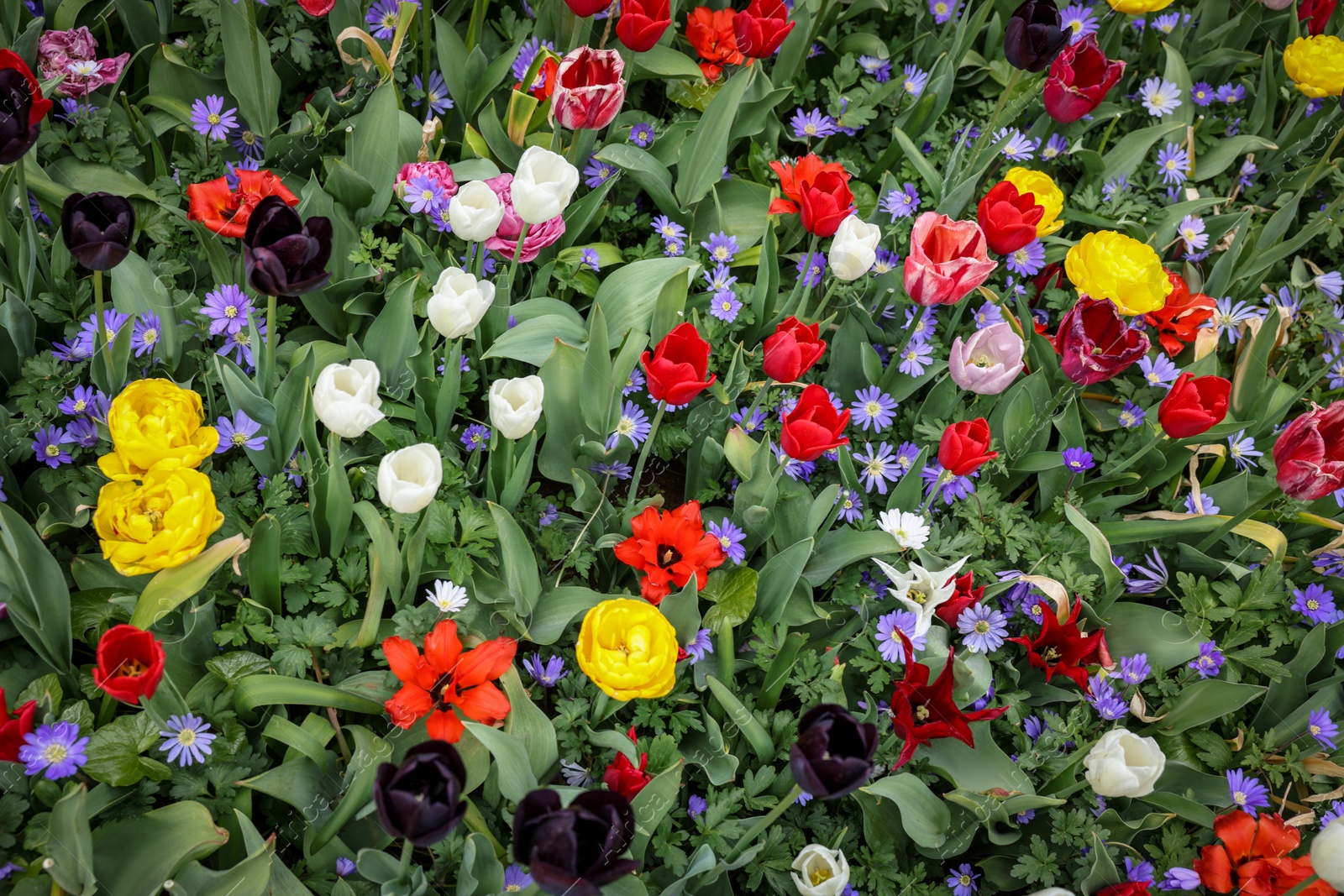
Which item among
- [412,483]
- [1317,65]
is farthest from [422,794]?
[1317,65]

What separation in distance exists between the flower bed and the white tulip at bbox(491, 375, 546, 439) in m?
0.01

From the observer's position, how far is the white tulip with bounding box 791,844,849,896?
1417 millimetres

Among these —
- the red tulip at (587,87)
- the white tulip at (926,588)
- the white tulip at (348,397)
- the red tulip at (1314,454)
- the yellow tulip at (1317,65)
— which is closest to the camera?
the white tulip at (348,397)

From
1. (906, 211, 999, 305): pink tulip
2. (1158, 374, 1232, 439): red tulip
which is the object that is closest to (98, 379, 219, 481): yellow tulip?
(906, 211, 999, 305): pink tulip

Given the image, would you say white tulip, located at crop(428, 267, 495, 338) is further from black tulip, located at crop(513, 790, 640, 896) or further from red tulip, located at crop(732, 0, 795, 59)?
red tulip, located at crop(732, 0, 795, 59)

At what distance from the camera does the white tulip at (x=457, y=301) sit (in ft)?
5.03

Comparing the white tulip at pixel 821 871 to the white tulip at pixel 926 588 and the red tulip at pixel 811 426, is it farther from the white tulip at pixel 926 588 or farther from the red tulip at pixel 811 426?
the red tulip at pixel 811 426

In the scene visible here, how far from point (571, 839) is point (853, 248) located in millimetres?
1158

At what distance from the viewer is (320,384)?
138 cm

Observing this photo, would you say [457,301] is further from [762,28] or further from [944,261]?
[762,28]

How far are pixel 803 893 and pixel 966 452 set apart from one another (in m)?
0.78

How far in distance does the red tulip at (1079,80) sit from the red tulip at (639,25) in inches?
37.6

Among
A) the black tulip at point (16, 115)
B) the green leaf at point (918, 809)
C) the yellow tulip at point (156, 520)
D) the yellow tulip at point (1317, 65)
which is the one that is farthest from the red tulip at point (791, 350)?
the yellow tulip at point (1317, 65)

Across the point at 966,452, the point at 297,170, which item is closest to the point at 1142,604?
the point at 966,452
